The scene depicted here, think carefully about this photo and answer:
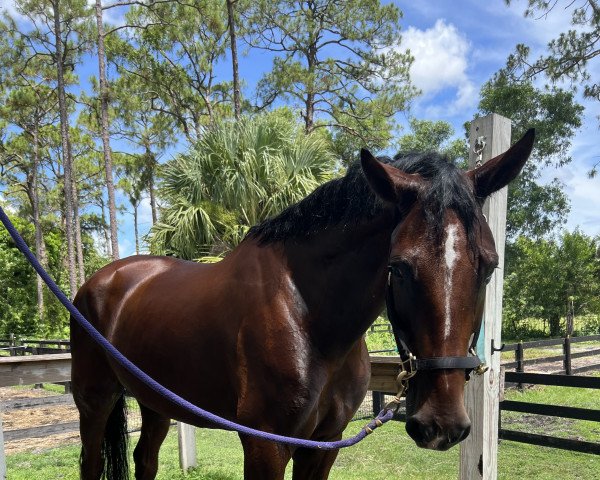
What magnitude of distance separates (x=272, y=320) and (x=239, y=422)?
420mm

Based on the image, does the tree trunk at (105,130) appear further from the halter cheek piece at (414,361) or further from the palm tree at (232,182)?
the halter cheek piece at (414,361)

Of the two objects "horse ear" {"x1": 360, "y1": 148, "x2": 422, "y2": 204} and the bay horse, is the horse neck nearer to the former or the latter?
the bay horse

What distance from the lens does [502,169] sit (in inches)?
66.2

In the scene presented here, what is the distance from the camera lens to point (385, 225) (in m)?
1.77

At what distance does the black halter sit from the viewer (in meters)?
1.39

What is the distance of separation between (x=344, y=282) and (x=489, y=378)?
46.5 inches

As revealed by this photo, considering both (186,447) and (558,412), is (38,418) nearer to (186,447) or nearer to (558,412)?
(186,447)

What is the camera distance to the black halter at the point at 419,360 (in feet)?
4.58

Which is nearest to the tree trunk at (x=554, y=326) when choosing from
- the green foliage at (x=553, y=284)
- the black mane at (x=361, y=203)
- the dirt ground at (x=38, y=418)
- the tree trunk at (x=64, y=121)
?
the green foliage at (x=553, y=284)

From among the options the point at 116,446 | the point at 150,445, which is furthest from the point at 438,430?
the point at 116,446

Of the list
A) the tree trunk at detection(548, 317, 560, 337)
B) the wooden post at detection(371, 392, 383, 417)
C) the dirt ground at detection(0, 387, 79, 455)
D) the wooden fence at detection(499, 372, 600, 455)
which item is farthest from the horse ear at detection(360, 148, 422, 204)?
the tree trunk at detection(548, 317, 560, 337)

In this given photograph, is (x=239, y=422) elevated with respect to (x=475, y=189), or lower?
lower

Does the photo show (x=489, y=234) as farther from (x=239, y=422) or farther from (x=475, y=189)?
(x=239, y=422)

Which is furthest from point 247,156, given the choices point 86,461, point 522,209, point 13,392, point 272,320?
point 522,209
